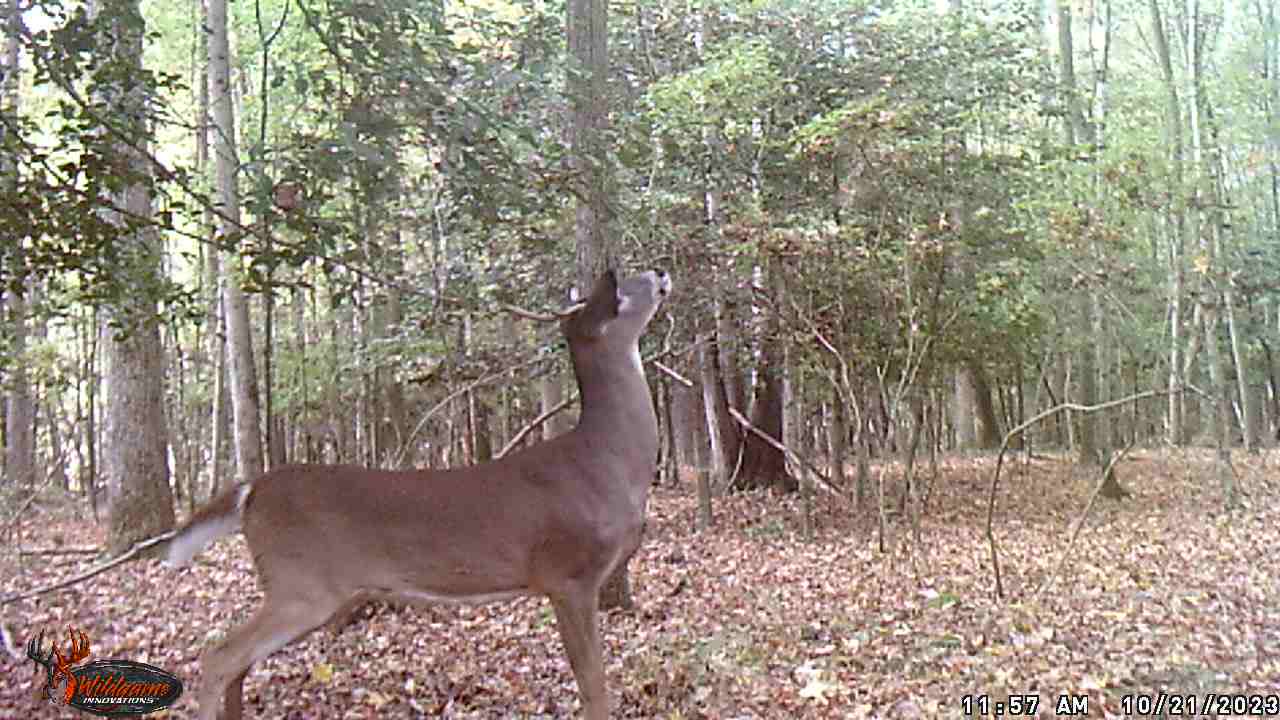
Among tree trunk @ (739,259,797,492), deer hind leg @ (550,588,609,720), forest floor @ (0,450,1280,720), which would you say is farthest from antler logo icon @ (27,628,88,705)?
tree trunk @ (739,259,797,492)

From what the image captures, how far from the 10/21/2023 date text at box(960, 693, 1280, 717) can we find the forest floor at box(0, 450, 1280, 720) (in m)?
0.02

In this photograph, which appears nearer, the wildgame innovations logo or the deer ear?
the deer ear

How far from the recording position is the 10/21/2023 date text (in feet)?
15.8

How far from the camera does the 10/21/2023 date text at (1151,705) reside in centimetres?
481

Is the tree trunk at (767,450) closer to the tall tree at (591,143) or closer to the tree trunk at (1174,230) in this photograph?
the tree trunk at (1174,230)

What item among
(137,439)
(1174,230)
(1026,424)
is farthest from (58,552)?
(1174,230)

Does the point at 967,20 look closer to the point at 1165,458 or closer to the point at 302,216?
the point at 302,216

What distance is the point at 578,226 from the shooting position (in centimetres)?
703

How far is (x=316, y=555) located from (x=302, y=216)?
191 centimetres

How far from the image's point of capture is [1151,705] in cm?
497

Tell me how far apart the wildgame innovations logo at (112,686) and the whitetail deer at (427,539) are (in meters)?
0.55

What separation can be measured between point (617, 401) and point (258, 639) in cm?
153

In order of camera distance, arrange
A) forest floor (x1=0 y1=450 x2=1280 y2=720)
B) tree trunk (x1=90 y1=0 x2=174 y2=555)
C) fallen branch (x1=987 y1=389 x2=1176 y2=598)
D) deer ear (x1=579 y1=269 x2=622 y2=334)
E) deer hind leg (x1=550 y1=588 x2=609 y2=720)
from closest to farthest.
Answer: deer hind leg (x1=550 y1=588 x2=609 y2=720)
deer ear (x1=579 y1=269 x2=622 y2=334)
forest floor (x1=0 y1=450 x2=1280 y2=720)
fallen branch (x1=987 y1=389 x2=1176 y2=598)
tree trunk (x1=90 y1=0 x2=174 y2=555)

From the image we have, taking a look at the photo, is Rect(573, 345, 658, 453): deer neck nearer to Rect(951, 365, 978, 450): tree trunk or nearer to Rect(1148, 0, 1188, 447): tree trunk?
Rect(1148, 0, 1188, 447): tree trunk
